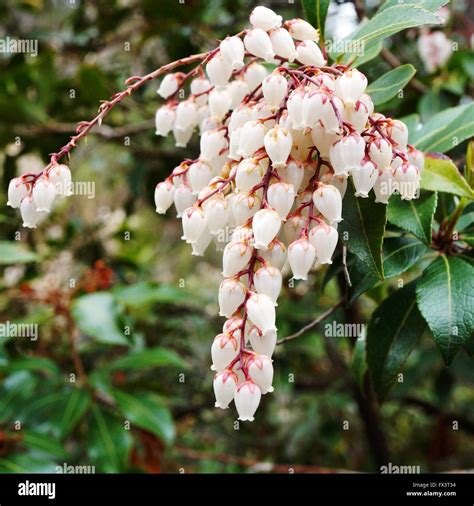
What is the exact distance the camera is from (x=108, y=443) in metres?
1.54

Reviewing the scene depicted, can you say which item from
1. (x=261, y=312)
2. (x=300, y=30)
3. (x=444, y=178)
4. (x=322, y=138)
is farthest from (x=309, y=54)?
(x=261, y=312)

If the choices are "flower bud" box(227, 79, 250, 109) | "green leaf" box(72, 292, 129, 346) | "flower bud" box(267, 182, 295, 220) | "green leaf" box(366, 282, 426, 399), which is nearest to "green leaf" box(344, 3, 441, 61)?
"flower bud" box(227, 79, 250, 109)

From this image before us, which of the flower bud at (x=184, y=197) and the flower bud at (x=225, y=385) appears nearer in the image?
the flower bud at (x=225, y=385)

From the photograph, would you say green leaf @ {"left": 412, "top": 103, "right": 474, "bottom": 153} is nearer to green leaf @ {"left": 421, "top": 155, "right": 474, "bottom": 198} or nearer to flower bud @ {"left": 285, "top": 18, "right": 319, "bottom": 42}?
green leaf @ {"left": 421, "top": 155, "right": 474, "bottom": 198}

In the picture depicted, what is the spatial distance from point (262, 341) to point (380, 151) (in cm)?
24

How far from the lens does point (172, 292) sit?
1692mm

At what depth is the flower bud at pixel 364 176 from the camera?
70 cm

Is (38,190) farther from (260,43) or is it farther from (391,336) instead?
(391,336)

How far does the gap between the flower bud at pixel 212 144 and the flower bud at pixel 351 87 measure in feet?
0.55

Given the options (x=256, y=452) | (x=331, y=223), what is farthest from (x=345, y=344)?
(x=331, y=223)

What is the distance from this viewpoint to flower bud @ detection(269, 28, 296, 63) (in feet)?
2.55

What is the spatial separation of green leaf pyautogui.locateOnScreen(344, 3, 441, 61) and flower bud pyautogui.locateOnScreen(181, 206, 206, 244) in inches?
13.2

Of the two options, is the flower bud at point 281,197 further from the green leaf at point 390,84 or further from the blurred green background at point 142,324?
the blurred green background at point 142,324

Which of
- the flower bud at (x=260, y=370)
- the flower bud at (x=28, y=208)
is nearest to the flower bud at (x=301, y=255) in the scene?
the flower bud at (x=260, y=370)
